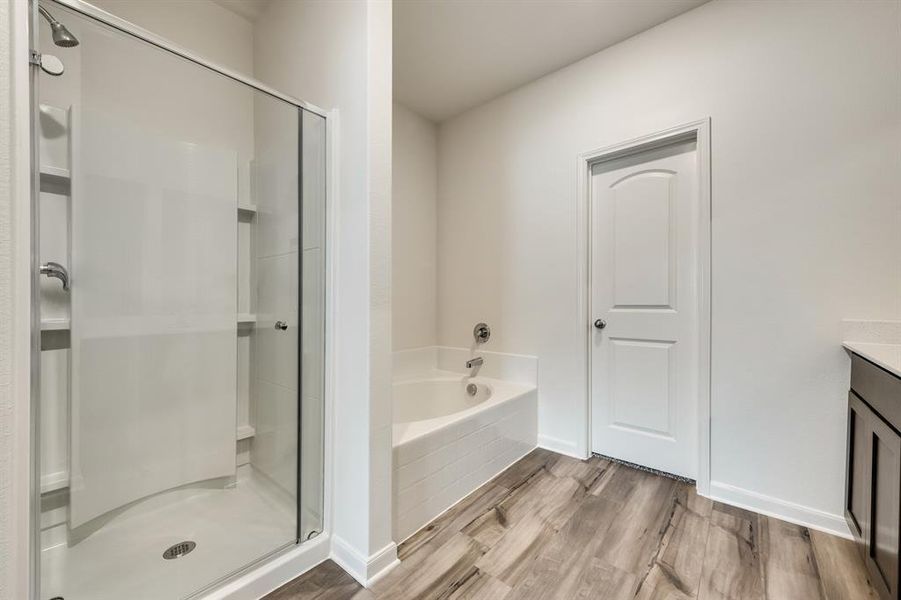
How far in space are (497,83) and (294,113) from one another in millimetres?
1628

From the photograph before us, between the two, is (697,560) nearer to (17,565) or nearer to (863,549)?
(863,549)

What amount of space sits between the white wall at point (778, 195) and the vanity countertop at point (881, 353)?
0.11 meters

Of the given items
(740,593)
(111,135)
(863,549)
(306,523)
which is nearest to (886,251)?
(863,549)

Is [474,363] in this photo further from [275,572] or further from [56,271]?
[56,271]

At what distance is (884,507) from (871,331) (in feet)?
2.36

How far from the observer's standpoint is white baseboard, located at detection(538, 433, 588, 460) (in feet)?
7.74

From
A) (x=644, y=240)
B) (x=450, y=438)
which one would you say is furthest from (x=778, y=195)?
(x=450, y=438)

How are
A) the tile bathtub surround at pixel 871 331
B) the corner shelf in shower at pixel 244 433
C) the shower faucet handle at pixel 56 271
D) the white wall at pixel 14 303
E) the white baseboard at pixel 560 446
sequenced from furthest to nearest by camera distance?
the white baseboard at pixel 560 446
the corner shelf in shower at pixel 244 433
the tile bathtub surround at pixel 871 331
the shower faucet handle at pixel 56 271
the white wall at pixel 14 303

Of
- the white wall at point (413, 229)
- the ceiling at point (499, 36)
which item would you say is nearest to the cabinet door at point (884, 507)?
the ceiling at point (499, 36)

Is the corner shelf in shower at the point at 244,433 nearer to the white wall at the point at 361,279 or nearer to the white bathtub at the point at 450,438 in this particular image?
the white wall at the point at 361,279

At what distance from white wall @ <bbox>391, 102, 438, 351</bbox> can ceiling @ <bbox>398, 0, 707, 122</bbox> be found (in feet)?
1.18

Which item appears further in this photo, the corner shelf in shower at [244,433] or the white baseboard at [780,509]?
the corner shelf in shower at [244,433]

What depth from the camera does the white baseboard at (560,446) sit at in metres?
2.36

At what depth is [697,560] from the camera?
145cm
